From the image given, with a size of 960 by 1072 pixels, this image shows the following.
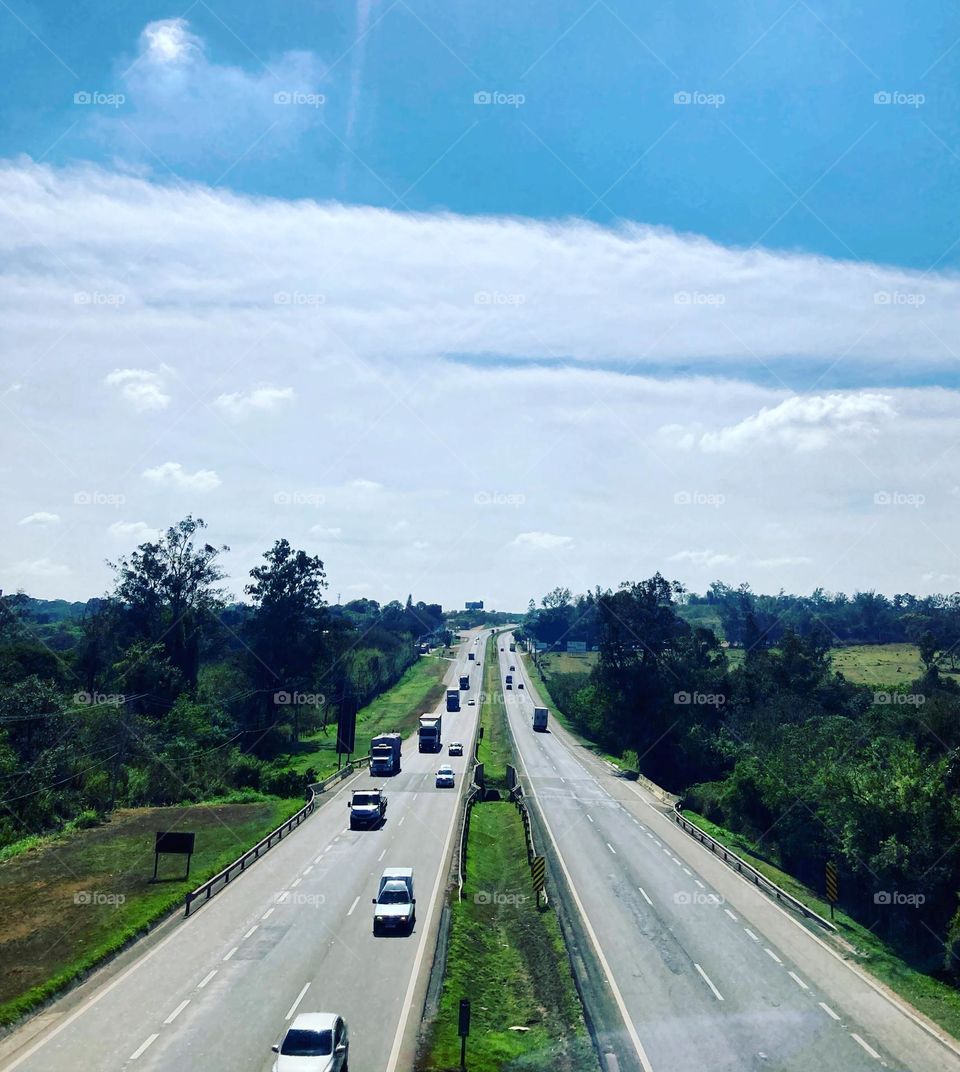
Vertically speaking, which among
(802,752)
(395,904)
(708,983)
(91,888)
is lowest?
(708,983)

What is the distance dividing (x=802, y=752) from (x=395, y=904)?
40853 mm

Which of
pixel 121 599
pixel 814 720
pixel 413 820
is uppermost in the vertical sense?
pixel 121 599

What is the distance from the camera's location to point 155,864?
41.6 m

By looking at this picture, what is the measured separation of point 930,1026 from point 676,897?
14.7 metres

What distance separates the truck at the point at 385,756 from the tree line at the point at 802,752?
27.9 metres

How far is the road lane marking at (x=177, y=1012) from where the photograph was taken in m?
24.2

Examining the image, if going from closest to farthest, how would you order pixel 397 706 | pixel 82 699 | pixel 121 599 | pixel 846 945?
pixel 846 945 → pixel 82 699 → pixel 121 599 → pixel 397 706

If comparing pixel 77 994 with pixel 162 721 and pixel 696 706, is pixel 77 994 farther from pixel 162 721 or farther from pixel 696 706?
pixel 696 706

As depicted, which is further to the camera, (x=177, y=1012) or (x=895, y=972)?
(x=895, y=972)

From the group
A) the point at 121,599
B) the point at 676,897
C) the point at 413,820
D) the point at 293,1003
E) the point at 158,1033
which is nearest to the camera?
the point at 158,1033

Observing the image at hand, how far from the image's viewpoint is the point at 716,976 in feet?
96.5

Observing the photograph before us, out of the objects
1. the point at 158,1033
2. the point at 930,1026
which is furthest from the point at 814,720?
the point at 158,1033

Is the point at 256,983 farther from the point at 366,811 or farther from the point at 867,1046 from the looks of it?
the point at 366,811

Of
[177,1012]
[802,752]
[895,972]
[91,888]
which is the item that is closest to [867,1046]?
[895,972]
